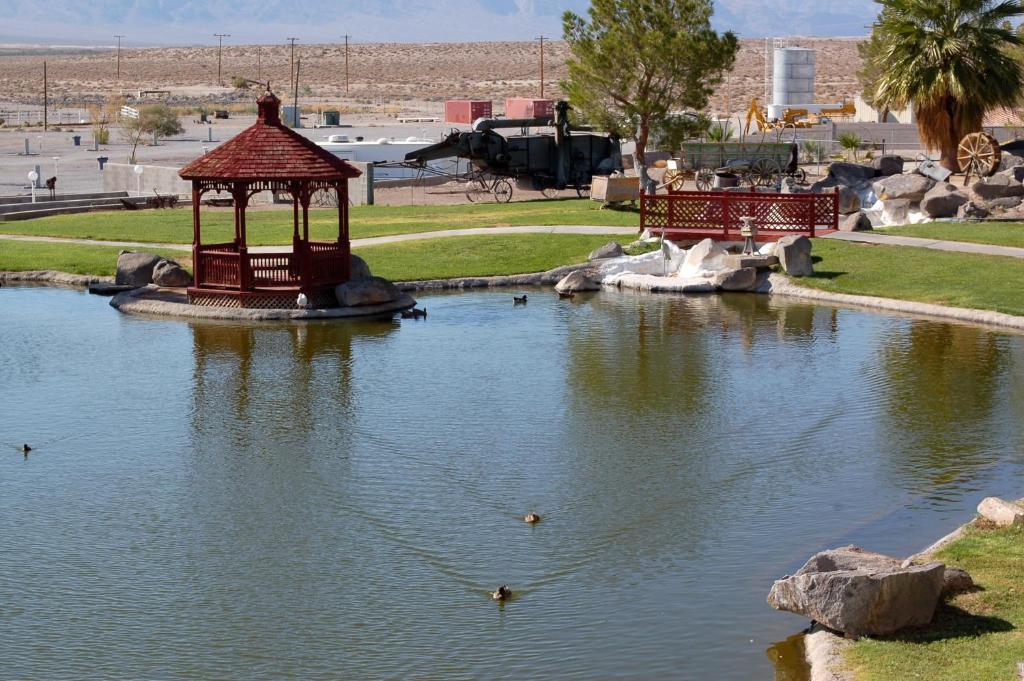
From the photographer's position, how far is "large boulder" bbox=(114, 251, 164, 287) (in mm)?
29609

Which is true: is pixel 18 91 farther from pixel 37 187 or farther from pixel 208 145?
pixel 37 187

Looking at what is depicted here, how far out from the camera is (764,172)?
1747 inches

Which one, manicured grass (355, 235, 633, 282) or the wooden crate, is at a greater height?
the wooden crate

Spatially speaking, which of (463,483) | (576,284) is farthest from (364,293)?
(463,483)

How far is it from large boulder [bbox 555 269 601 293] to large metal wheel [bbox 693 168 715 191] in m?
15.0

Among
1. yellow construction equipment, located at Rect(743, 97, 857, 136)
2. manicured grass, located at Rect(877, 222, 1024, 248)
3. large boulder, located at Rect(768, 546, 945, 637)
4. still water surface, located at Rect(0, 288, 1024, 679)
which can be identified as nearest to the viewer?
large boulder, located at Rect(768, 546, 945, 637)

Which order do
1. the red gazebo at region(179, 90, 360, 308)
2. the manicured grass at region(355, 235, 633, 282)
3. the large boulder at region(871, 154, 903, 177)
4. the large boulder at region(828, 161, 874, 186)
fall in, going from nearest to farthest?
the red gazebo at region(179, 90, 360, 308), the manicured grass at region(355, 235, 633, 282), the large boulder at region(828, 161, 874, 186), the large boulder at region(871, 154, 903, 177)

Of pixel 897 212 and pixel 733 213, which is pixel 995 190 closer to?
pixel 897 212

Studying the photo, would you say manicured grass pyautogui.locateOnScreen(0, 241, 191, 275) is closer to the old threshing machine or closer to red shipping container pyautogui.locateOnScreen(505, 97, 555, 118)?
the old threshing machine

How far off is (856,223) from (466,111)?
7064cm

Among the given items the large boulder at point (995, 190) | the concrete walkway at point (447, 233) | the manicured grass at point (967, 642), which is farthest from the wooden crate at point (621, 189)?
the manicured grass at point (967, 642)

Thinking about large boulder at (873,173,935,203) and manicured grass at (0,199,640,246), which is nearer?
manicured grass at (0,199,640,246)

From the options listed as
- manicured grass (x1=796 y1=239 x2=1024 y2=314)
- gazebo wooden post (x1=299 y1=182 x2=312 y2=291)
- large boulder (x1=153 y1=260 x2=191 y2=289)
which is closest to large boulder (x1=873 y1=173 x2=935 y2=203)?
manicured grass (x1=796 y1=239 x2=1024 y2=314)

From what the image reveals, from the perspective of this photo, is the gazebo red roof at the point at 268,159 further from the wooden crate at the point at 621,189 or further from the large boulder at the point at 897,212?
the large boulder at the point at 897,212
